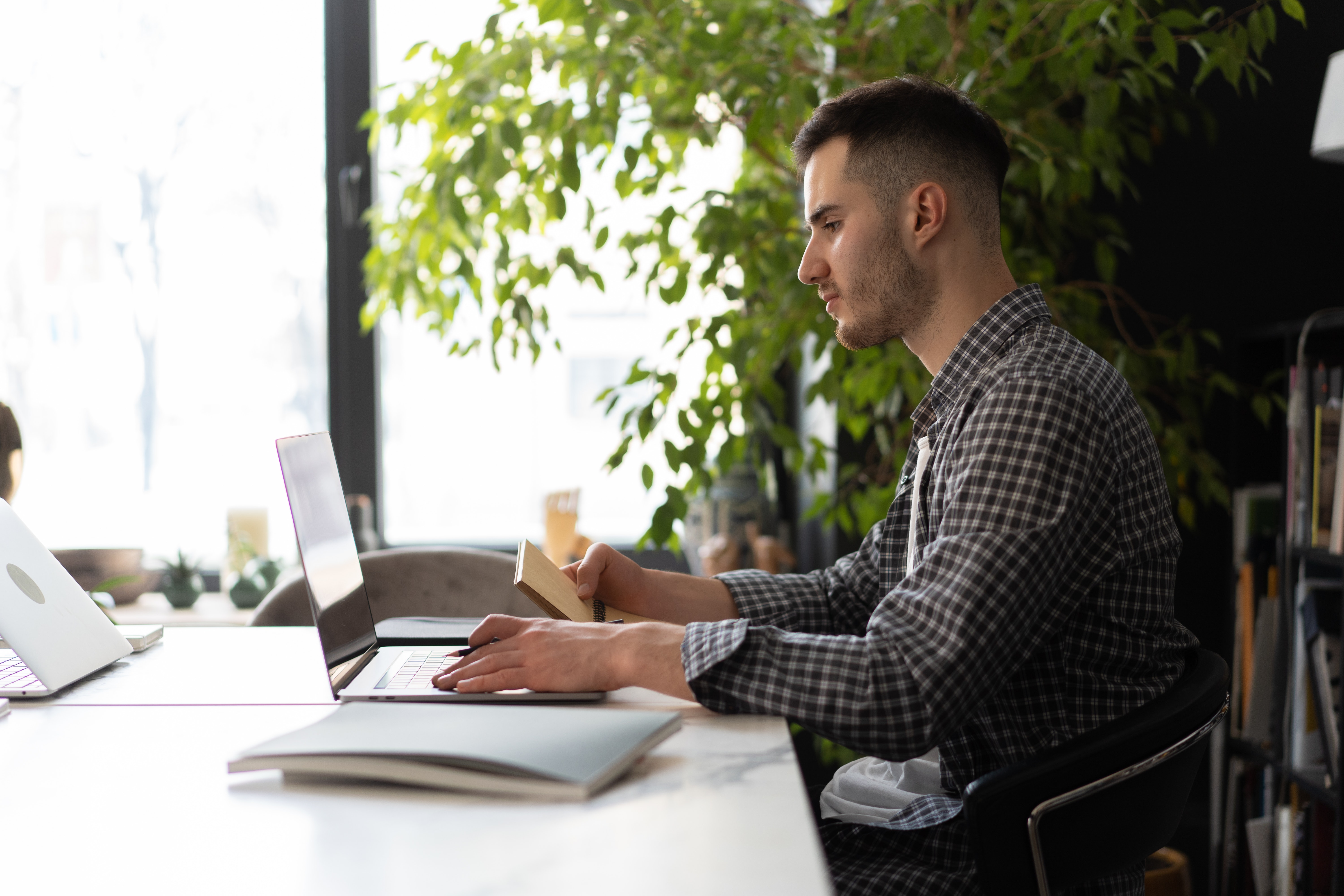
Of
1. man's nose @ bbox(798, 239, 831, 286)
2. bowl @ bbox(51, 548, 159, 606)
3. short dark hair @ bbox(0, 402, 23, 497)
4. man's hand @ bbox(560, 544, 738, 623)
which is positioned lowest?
bowl @ bbox(51, 548, 159, 606)

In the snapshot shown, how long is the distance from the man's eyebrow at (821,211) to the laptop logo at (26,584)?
3.08ft

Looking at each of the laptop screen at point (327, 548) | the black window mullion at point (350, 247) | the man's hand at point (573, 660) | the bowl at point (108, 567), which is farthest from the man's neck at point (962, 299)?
the black window mullion at point (350, 247)

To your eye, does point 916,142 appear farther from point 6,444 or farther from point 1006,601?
point 6,444

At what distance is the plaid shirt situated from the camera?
861 mm

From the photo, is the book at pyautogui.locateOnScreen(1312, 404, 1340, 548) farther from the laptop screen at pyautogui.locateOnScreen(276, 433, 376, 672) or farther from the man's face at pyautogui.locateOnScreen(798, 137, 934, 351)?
the laptop screen at pyautogui.locateOnScreen(276, 433, 376, 672)

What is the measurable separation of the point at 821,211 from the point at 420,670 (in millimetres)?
674

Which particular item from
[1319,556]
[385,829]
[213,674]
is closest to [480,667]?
[385,829]

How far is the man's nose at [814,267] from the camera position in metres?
1.25

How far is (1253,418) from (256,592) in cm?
226

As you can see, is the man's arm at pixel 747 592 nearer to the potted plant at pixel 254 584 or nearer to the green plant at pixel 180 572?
the potted plant at pixel 254 584

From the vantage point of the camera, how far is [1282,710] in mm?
1970

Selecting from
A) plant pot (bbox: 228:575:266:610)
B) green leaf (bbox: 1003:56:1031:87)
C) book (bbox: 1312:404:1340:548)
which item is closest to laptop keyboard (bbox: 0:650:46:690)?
plant pot (bbox: 228:575:266:610)

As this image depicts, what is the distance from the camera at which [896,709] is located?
2.79ft

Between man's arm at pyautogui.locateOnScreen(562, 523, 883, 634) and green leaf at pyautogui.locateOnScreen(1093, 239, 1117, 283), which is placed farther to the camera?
green leaf at pyautogui.locateOnScreen(1093, 239, 1117, 283)
